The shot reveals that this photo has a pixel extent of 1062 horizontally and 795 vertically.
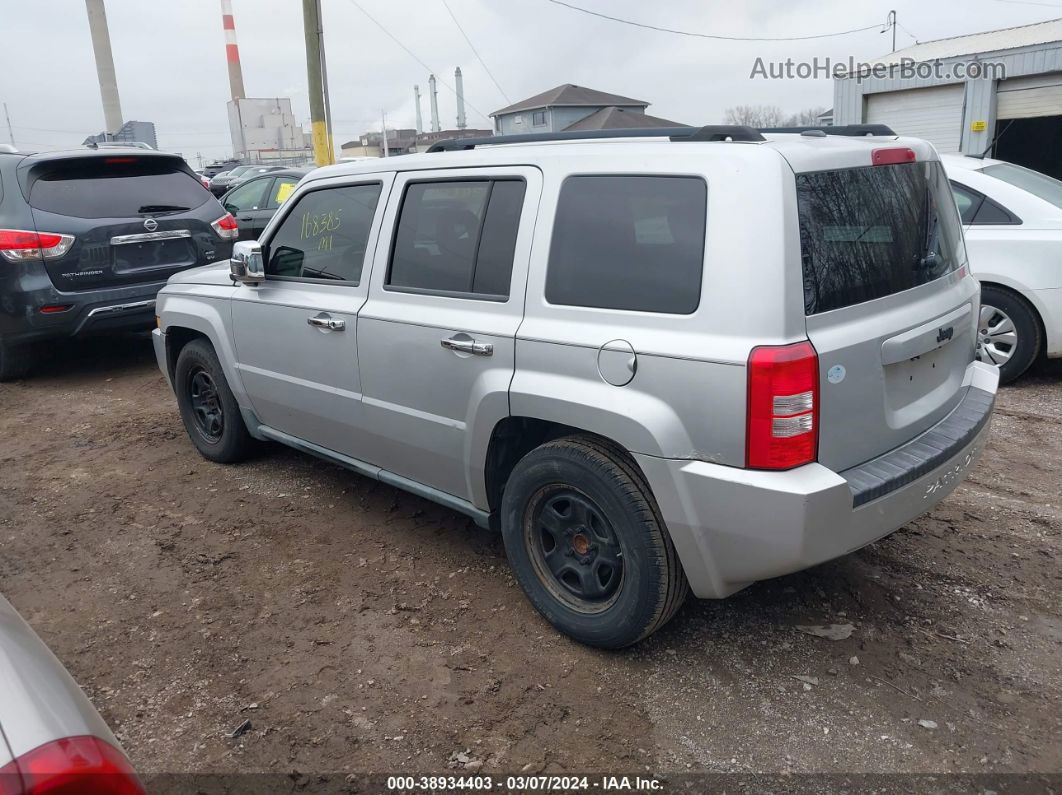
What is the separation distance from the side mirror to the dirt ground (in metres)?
1.26

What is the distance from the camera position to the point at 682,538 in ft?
9.10

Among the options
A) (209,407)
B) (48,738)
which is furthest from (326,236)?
(48,738)

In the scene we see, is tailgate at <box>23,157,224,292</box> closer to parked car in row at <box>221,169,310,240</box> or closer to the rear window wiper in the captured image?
the rear window wiper

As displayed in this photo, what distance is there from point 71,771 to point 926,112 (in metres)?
15.4

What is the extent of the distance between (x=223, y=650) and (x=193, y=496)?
5.80 ft

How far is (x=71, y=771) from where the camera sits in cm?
138

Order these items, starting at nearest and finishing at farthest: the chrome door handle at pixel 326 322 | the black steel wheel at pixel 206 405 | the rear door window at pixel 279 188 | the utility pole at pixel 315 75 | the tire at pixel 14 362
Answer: the chrome door handle at pixel 326 322
the black steel wheel at pixel 206 405
the tire at pixel 14 362
the rear door window at pixel 279 188
the utility pole at pixel 315 75

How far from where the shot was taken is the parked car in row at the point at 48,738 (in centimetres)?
134

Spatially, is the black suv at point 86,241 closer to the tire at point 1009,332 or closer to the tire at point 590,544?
the tire at point 590,544

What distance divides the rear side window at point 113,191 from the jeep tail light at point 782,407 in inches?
252

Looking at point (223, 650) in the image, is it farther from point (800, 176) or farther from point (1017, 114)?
point (1017, 114)

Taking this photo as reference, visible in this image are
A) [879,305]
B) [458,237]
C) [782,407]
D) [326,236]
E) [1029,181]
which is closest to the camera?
[782,407]

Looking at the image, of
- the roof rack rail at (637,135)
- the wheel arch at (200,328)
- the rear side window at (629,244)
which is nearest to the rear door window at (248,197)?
the wheel arch at (200,328)

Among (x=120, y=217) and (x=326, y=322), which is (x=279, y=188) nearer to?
(x=120, y=217)
